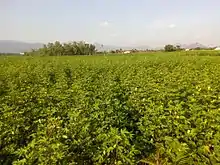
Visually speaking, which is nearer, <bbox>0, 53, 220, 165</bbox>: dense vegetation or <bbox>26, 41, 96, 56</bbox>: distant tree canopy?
<bbox>0, 53, 220, 165</bbox>: dense vegetation

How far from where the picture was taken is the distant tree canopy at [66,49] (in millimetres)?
72312

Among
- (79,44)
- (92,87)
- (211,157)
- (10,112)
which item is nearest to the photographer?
(211,157)

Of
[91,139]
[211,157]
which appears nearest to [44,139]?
[91,139]

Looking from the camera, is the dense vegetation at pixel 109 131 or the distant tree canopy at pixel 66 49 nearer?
the dense vegetation at pixel 109 131

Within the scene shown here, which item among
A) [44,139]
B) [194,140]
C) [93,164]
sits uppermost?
[44,139]

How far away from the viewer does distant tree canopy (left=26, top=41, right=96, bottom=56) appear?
72.3 metres

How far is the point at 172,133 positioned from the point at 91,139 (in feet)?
5.39

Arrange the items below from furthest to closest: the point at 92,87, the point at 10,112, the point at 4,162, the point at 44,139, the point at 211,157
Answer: the point at 92,87 < the point at 10,112 < the point at 4,162 < the point at 211,157 < the point at 44,139

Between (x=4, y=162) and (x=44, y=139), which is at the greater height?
(x=44, y=139)

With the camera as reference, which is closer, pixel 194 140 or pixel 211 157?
pixel 211 157

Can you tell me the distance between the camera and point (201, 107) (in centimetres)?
563

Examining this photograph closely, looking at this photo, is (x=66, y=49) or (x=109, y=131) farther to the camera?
(x=66, y=49)

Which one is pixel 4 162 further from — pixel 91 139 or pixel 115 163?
pixel 115 163

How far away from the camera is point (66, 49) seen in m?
72.9
